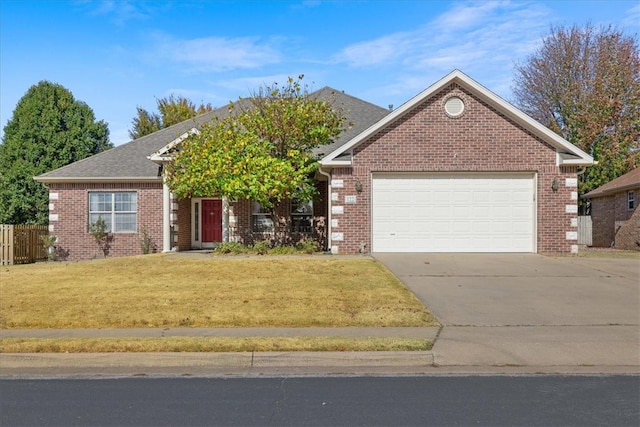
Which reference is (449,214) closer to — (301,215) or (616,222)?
(301,215)

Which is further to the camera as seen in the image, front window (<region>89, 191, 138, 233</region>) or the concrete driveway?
front window (<region>89, 191, 138, 233</region>)

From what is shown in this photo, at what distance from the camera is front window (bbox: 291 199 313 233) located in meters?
20.1

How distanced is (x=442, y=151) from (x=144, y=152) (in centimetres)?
1209

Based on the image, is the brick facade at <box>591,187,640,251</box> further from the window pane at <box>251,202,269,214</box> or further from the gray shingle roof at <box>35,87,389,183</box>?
the window pane at <box>251,202,269,214</box>

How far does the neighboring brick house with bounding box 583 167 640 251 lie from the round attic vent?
436 inches

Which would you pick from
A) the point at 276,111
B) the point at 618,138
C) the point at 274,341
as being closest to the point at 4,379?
the point at 274,341

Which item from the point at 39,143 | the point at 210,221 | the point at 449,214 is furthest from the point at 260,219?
the point at 39,143

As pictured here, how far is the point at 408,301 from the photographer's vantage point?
34.9 ft

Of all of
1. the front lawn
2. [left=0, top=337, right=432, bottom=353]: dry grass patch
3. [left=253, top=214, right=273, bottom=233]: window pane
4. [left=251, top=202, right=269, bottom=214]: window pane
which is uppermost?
[left=251, top=202, right=269, bottom=214]: window pane

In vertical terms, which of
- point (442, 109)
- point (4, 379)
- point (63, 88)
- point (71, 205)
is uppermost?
point (63, 88)

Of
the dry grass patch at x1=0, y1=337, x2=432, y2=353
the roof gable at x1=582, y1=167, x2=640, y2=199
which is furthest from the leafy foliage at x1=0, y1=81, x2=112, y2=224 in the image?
the roof gable at x1=582, y1=167, x2=640, y2=199

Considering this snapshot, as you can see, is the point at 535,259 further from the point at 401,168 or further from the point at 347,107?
the point at 347,107

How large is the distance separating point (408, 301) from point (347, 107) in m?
14.6

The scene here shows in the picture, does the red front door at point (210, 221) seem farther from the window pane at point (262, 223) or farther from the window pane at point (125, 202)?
the window pane at point (125, 202)
